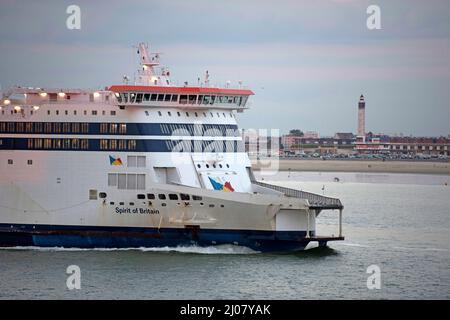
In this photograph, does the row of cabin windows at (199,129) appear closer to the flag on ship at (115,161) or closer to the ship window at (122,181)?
the flag on ship at (115,161)

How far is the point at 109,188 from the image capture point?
4231 centimetres

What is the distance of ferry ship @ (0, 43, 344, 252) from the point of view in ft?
135

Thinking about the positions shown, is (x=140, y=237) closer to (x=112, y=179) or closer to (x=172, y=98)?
(x=112, y=179)

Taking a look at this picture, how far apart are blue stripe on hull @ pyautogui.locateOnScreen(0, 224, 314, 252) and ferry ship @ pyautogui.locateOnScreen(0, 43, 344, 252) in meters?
0.04

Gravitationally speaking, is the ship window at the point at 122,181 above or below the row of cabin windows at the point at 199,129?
below

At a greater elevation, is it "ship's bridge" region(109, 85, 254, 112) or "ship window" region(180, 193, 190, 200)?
"ship's bridge" region(109, 85, 254, 112)

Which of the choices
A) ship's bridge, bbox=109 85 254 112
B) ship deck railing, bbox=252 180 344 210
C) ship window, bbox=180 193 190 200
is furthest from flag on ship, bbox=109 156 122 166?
ship deck railing, bbox=252 180 344 210

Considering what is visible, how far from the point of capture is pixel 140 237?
1646 inches

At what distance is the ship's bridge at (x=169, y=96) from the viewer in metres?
42.4

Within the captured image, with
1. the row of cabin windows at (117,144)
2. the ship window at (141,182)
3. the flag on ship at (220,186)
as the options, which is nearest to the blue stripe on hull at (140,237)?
the ship window at (141,182)

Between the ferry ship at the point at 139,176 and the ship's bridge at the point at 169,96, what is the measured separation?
0.13ft

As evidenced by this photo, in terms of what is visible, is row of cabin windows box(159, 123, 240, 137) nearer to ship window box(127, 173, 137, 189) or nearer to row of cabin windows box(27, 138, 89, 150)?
ship window box(127, 173, 137, 189)

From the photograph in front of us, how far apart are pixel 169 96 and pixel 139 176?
3342mm

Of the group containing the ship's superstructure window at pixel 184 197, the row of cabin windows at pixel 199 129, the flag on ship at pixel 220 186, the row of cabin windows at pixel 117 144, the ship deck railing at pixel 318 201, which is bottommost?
the ship deck railing at pixel 318 201
